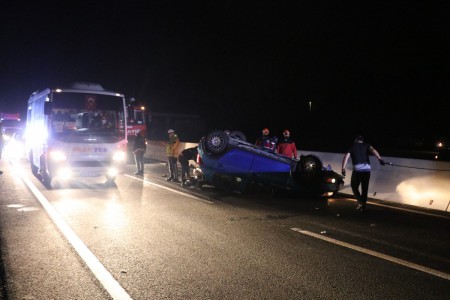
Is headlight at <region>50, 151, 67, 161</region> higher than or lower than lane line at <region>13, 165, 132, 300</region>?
higher

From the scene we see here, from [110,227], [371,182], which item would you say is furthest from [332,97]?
[110,227]

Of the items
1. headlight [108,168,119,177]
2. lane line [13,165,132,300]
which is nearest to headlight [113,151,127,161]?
headlight [108,168,119,177]

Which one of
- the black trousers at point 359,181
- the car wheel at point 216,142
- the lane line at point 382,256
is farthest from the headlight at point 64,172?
the black trousers at point 359,181

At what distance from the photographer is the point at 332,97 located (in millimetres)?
73250

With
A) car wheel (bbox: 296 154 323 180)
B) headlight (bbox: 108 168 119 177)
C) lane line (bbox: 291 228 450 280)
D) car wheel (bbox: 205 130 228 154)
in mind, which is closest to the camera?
lane line (bbox: 291 228 450 280)

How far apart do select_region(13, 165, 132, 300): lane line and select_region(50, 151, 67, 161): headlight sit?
9.07ft

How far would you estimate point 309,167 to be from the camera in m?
9.91

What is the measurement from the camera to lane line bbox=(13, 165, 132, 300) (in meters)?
4.11

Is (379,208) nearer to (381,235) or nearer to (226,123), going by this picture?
(381,235)

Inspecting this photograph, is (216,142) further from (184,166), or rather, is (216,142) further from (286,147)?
(286,147)

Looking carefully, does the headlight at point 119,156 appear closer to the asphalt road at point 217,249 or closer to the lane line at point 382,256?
the asphalt road at point 217,249

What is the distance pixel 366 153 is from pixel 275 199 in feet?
8.22

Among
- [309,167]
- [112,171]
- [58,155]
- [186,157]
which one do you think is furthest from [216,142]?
[58,155]

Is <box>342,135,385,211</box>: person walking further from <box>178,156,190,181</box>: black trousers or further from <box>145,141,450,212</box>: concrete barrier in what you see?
<box>178,156,190,181</box>: black trousers
